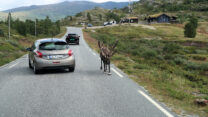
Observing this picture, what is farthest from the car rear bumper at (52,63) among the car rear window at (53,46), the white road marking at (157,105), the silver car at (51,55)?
the white road marking at (157,105)

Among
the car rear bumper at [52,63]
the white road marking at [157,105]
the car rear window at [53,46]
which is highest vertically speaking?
the car rear window at [53,46]

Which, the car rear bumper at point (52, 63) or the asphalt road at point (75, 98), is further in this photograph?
the car rear bumper at point (52, 63)

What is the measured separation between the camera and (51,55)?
11.0m

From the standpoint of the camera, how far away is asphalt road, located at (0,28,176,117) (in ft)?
19.0

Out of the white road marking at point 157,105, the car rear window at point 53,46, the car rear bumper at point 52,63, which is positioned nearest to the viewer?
the white road marking at point 157,105

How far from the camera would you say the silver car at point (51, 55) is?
1091 cm

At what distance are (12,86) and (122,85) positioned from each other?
3774mm

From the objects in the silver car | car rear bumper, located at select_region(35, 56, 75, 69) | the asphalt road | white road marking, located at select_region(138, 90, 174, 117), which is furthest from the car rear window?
white road marking, located at select_region(138, 90, 174, 117)

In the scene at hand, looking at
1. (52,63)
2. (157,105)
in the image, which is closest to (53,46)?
(52,63)

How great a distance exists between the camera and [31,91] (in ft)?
26.0

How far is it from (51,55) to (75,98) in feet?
14.3

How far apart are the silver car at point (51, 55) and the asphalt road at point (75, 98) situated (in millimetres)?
681

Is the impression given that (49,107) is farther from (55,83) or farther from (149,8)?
(149,8)

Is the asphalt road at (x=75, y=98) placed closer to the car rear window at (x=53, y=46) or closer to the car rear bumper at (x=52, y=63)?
the car rear bumper at (x=52, y=63)
